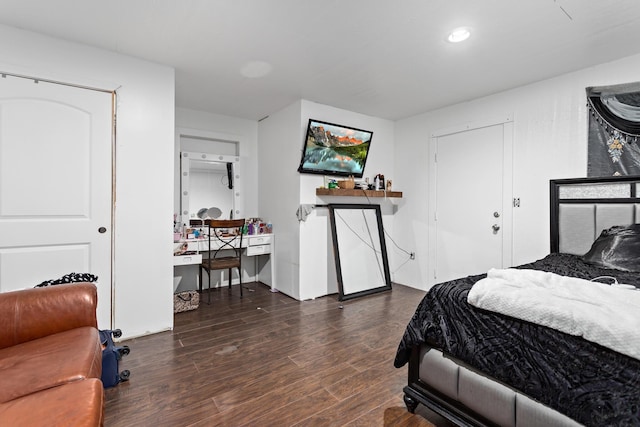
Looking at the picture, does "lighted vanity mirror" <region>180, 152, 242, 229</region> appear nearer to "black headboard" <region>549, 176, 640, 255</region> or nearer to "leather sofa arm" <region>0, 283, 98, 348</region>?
"leather sofa arm" <region>0, 283, 98, 348</region>

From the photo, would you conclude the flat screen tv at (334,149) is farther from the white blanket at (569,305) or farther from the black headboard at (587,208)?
the white blanket at (569,305)

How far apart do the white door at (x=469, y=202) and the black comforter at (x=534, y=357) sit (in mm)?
1733

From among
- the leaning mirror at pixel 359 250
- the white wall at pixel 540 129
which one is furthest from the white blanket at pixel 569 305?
the leaning mirror at pixel 359 250

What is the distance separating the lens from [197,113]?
4.26 metres

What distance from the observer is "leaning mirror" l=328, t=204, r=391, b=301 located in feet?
13.2

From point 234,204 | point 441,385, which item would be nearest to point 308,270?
point 234,204

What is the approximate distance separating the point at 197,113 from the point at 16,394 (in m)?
3.74

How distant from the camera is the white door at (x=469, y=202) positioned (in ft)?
11.6

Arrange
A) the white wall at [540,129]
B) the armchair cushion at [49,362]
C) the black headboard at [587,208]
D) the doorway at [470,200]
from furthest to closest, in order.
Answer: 1. the doorway at [470,200]
2. the white wall at [540,129]
3. the black headboard at [587,208]
4. the armchair cushion at [49,362]

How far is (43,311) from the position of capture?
1.68 m

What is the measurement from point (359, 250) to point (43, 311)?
10.7 feet

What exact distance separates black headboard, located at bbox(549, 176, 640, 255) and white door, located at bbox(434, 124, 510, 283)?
526mm

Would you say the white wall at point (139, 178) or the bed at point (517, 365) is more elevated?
the white wall at point (139, 178)

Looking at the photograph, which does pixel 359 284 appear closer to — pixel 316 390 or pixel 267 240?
pixel 267 240
